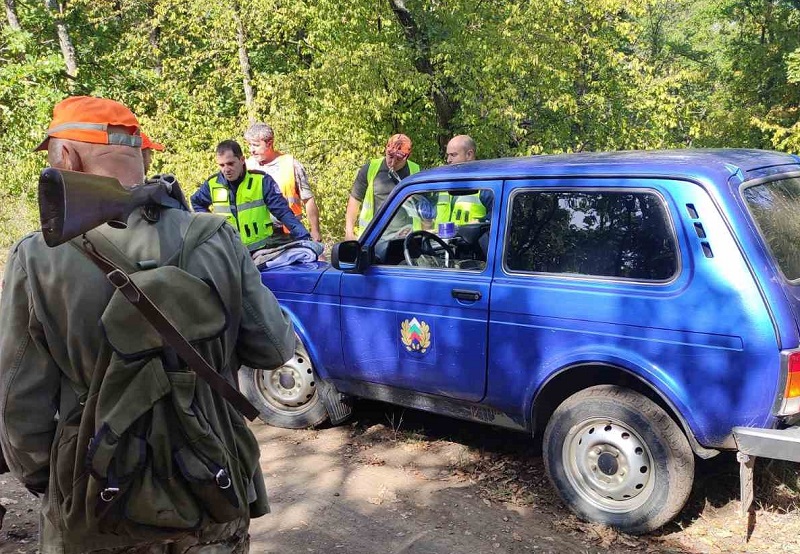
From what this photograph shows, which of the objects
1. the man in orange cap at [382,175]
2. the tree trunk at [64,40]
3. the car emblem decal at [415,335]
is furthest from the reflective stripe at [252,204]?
the tree trunk at [64,40]

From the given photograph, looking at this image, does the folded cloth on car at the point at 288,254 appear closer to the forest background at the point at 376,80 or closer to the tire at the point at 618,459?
the tire at the point at 618,459

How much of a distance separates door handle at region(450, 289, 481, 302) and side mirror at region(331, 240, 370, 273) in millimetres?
728

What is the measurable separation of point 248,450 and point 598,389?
2.33m

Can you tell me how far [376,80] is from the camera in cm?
1089

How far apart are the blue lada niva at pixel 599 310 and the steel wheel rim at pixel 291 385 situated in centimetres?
47

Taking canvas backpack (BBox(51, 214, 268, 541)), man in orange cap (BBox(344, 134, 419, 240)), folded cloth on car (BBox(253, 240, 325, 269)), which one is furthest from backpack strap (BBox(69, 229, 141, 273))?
man in orange cap (BBox(344, 134, 419, 240))

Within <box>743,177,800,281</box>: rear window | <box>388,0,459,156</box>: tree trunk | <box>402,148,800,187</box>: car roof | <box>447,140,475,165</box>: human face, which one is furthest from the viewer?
<box>388,0,459,156</box>: tree trunk

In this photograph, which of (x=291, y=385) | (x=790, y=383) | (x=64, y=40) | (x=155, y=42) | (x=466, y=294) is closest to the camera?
(x=790, y=383)

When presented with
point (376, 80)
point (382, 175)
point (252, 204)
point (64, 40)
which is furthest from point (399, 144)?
point (64, 40)

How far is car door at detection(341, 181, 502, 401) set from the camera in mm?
4125

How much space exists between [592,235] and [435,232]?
1.26 metres

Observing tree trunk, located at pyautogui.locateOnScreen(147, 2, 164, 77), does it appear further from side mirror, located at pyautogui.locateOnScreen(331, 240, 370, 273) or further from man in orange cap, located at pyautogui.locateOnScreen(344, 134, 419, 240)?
side mirror, located at pyautogui.locateOnScreen(331, 240, 370, 273)

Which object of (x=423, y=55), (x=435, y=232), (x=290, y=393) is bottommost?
(x=290, y=393)

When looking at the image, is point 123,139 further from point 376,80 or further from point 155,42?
point 155,42
